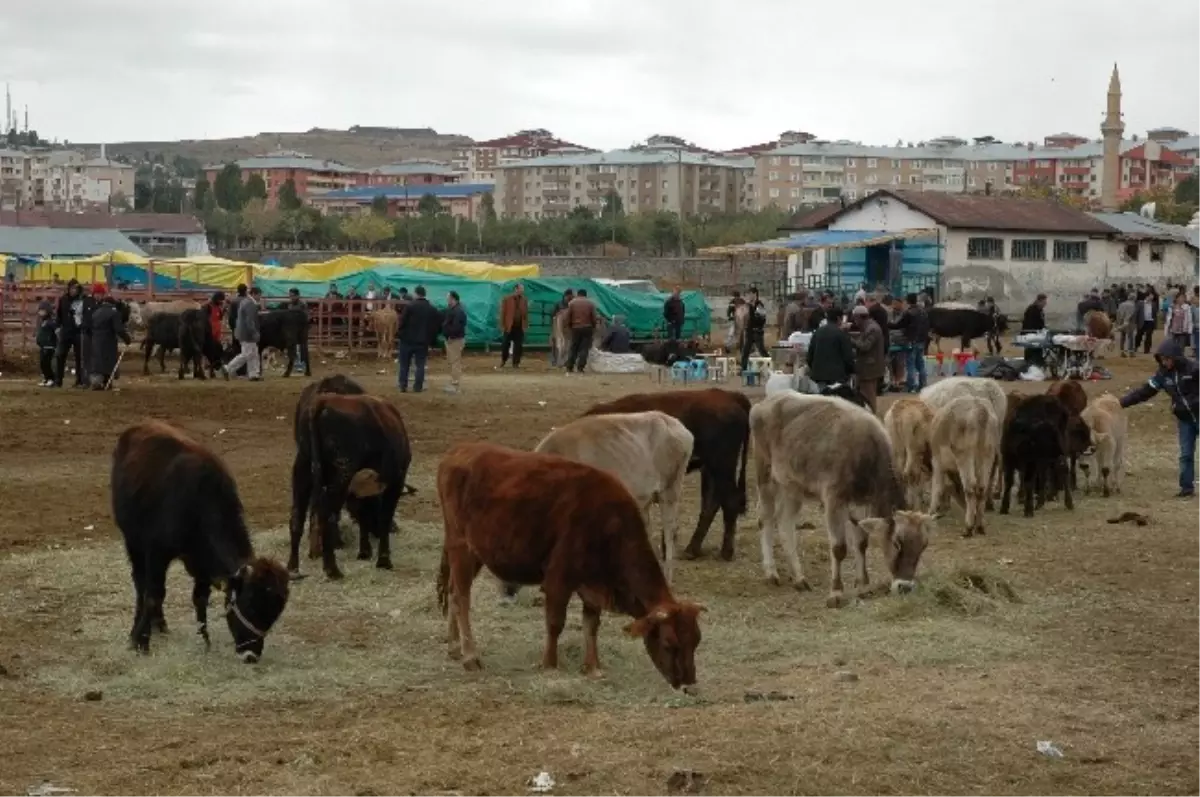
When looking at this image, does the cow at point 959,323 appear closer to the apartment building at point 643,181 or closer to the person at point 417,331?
the person at point 417,331

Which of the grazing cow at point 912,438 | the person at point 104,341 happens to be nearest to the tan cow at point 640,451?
the grazing cow at point 912,438

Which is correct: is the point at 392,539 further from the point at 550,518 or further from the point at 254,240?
the point at 254,240

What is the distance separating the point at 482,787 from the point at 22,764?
7.20ft

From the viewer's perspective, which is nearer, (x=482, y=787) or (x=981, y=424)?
(x=482, y=787)

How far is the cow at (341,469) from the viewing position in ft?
41.9

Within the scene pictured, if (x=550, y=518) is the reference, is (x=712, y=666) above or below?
below

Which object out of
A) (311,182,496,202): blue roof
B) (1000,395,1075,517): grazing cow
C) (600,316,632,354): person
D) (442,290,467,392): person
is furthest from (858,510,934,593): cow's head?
(311,182,496,202): blue roof

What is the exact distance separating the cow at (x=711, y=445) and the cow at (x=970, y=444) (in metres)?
2.41

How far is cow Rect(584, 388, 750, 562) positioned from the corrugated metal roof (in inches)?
2214

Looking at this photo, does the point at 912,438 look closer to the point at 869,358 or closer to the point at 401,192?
the point at 869,358

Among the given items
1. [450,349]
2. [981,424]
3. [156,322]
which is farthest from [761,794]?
[156,322]

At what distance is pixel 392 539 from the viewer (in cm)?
1418

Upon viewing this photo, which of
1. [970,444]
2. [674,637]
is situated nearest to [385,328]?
[970,444]

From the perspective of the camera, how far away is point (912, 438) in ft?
53.2
